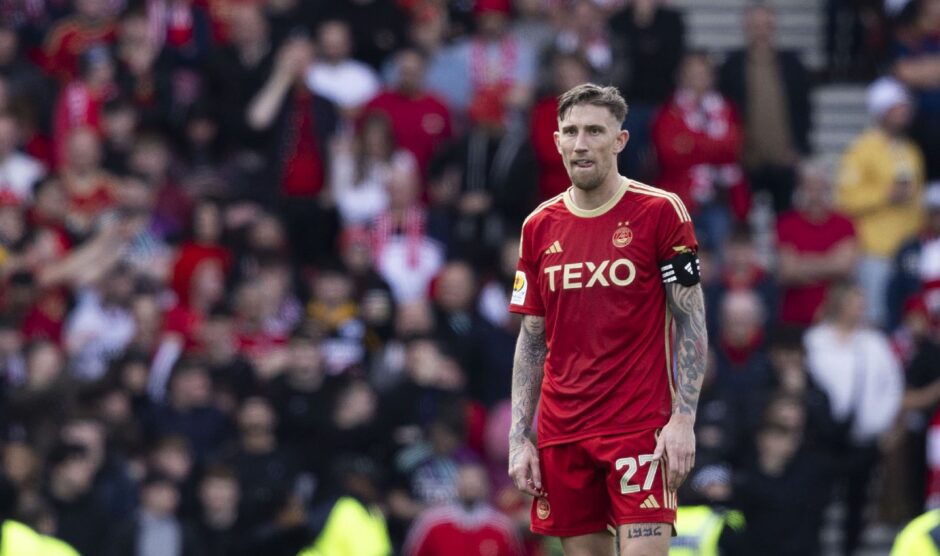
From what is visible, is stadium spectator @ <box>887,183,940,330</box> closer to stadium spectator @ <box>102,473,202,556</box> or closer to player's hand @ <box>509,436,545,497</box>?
stadium spectator @ <box>102,473,202,556</box>

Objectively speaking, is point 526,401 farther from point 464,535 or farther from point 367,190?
point 367,190

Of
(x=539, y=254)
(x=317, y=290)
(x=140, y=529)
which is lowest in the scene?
(x=140, y=529)

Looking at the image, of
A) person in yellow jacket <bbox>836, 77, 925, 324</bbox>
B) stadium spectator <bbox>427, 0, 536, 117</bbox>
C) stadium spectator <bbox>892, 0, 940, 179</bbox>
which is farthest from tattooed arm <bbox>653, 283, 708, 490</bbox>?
stadium spectator <bbox>892, 0, 940, 179</bbox>

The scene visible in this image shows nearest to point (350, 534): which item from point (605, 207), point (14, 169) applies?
point (605, 207)

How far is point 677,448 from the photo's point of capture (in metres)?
8.16

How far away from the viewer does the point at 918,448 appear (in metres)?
15.0

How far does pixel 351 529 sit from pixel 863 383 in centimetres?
427

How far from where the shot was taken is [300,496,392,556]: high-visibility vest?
12758 mm

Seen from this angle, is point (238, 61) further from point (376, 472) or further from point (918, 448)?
point (918, 448)

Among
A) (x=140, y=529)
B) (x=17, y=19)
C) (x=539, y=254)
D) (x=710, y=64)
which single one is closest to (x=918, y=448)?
(x=710, y=64)

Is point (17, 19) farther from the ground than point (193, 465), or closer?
farther from the ground

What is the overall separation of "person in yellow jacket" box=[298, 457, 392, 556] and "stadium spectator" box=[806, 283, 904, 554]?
366cm

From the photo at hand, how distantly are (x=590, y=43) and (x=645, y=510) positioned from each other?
30.0 feet

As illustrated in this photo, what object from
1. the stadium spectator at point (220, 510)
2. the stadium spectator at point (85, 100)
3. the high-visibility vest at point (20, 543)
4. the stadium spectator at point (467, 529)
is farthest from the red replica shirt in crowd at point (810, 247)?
the high-visibility vest at point (20, 543)
